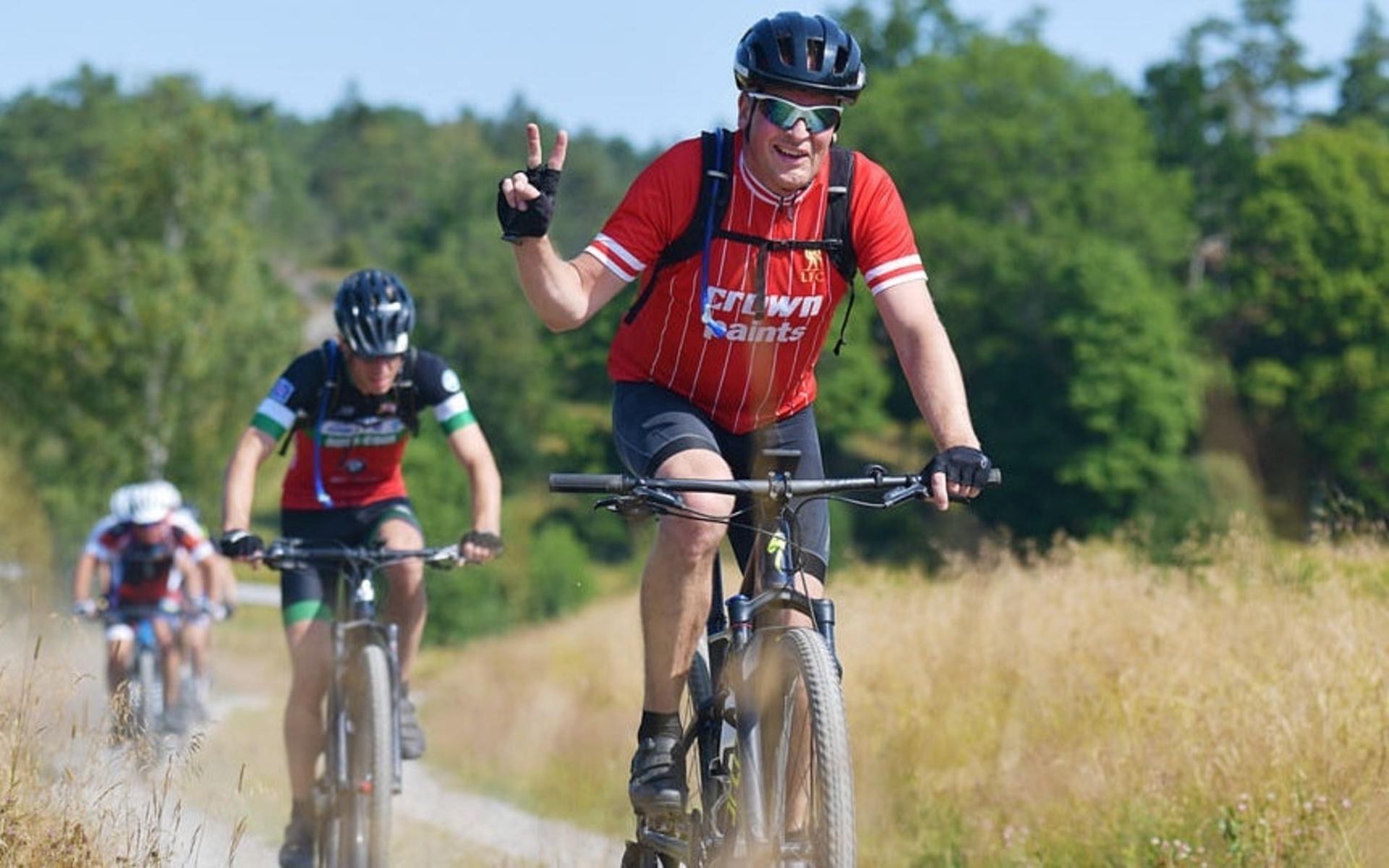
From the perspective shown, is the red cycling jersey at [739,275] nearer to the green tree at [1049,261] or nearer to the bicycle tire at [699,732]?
the bicycle tire at [699,732]

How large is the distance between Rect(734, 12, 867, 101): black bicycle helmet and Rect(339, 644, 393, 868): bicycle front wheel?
2.93 m

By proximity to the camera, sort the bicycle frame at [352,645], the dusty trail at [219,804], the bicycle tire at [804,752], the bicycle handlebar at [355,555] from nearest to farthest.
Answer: the bicycle tire at [804,752] → the dusty trail at [219,804] → the bicycle frame at [352,645] → the bicycle handlebar at [355,555]

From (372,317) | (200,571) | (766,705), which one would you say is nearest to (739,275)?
(766,705)

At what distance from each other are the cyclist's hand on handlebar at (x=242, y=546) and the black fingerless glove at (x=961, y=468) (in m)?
3.28

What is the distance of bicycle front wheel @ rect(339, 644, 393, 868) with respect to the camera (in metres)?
6.85

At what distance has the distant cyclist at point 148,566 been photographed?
12.2m

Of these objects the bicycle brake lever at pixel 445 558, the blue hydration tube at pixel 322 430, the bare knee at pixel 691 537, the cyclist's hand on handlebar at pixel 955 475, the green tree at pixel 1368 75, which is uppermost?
the green tree at pixel 1368 75

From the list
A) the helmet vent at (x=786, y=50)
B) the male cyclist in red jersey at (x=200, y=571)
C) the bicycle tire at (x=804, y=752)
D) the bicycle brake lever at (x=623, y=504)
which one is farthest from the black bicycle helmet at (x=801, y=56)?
the male cyclist in red jersey at (x=200, y=571)

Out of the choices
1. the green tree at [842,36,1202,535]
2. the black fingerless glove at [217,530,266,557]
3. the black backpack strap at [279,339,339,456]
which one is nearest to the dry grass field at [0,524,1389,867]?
the black fingerless glove at [217,530,266,557]

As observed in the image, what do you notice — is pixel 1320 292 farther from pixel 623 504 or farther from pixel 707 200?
pixel 623 504

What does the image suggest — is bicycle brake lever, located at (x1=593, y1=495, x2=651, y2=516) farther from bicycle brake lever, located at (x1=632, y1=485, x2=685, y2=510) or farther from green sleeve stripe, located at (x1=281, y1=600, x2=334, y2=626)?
green sleeve stripe, located at (x1=281, y1=600, x2=334, y2=626)

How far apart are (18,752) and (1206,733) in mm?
3930

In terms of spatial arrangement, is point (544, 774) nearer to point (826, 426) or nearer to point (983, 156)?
point (826, 426)

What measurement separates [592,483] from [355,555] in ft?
9.96
